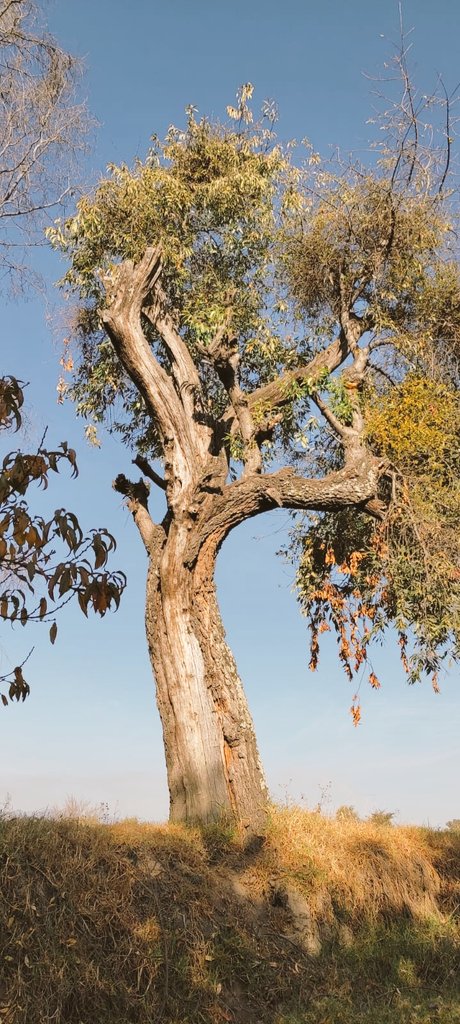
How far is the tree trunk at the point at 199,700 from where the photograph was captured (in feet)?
43.7

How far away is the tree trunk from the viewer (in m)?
13.3

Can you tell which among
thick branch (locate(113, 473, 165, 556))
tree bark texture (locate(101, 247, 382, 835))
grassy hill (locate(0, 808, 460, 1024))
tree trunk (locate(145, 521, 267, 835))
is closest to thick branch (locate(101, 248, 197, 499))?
tree bark texture (locate(101, 247, 382, 835))

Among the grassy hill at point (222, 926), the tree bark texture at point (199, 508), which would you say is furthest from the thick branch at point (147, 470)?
the grassy hill at point (222, 926)

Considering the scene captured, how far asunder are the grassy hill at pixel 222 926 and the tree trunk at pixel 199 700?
63 centimetres

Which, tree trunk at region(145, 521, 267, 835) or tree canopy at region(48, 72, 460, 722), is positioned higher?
tree canopy at region(48, 72, 460, 722)

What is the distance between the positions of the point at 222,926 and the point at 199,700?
→ 373 centimetres

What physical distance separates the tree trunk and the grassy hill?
0.63m

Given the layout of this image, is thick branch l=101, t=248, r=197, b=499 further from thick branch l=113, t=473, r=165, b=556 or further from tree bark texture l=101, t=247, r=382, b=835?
thick branch l=113, t=473, r=165, b=556

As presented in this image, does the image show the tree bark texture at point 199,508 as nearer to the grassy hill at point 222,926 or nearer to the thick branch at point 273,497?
the thick branch at point 273,497

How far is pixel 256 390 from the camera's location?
56.7ft

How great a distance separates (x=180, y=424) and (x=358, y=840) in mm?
7390

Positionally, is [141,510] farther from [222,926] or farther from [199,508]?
[222,926]

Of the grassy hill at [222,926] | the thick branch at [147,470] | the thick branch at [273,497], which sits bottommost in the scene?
the grassy hill at [222,926]

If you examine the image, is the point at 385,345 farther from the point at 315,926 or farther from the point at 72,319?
the point at 315,926
